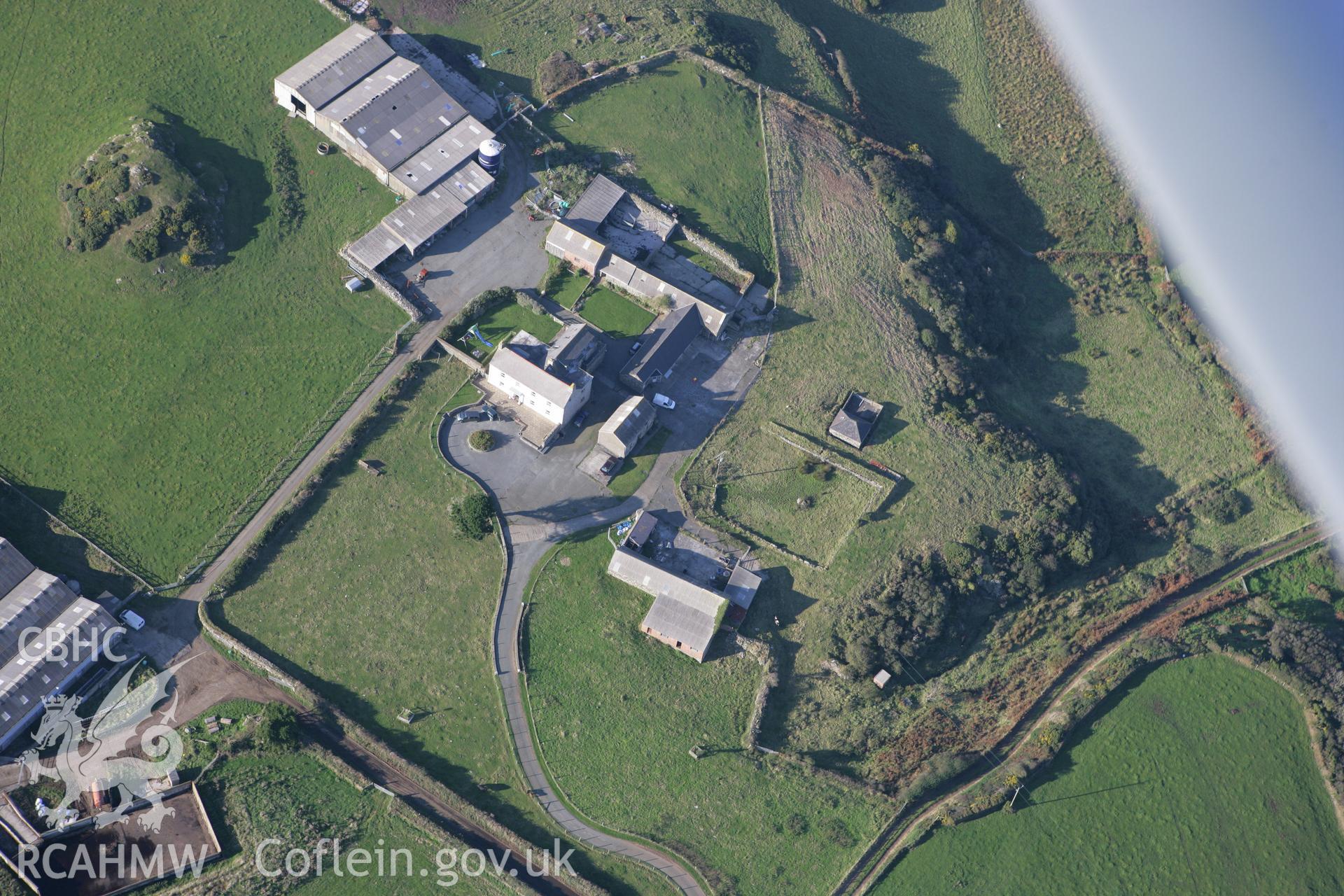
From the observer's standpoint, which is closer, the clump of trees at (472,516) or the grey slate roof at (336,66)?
the clump of trees at (472,516)

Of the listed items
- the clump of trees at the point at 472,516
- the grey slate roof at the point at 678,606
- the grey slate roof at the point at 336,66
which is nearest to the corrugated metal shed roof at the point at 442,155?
the grey slate roof at the point at 336,66

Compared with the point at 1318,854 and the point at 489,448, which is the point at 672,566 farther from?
the point at 1318,854

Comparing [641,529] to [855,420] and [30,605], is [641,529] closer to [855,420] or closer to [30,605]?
[855,420]

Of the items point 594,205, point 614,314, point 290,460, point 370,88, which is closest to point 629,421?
point 614,314

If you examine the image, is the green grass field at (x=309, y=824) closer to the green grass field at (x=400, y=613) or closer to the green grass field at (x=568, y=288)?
the green grass field at (x=400, y=613)

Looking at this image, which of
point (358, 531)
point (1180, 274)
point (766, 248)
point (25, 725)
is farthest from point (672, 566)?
point (1180, 274)
